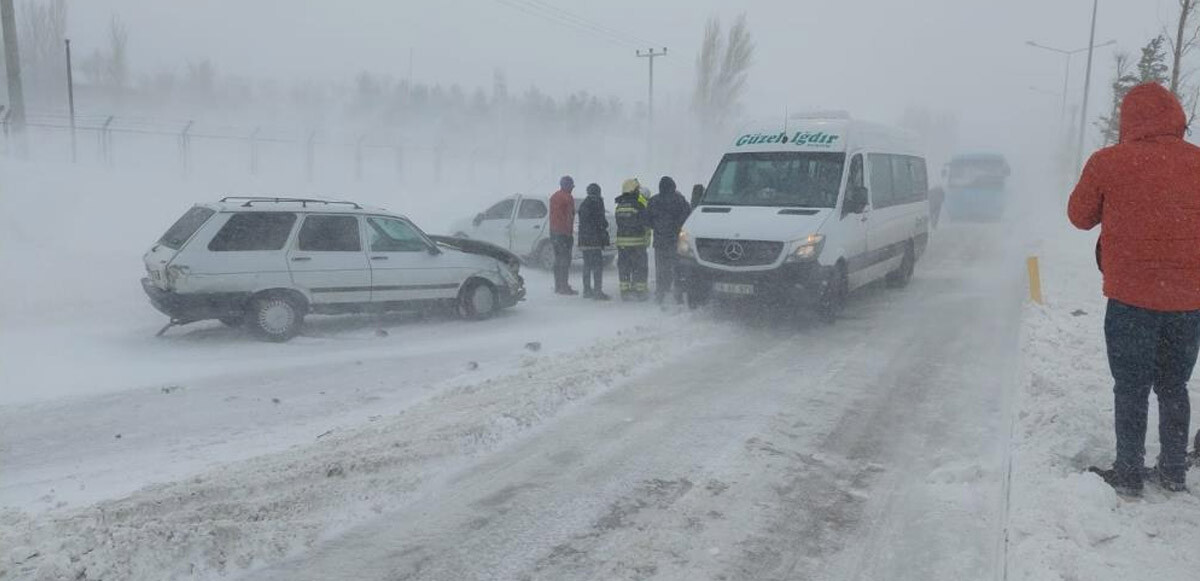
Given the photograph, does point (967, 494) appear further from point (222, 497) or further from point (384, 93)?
point (384, 93)

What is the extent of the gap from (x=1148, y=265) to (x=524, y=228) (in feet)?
43.3

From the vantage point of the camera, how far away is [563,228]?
42.8ft

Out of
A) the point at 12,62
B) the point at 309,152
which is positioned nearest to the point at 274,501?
the point at 12,62

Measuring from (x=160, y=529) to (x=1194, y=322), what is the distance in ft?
17.2

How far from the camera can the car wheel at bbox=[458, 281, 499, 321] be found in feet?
36.1

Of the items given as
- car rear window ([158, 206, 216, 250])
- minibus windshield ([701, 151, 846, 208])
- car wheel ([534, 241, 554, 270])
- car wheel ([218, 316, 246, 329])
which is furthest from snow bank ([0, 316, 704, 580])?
car wheel ([534, 241, 554, 270])

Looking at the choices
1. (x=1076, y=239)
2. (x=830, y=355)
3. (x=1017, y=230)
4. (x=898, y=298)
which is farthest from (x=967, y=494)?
(x=1017, y=230)

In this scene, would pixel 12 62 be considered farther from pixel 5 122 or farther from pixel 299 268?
pixel 299 268

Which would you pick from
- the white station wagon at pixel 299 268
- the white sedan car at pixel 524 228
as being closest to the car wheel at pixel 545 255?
the white sedan car at pixel 524 228

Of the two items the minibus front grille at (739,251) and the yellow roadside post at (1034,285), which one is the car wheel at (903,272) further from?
the minibus front grille at (739,251)

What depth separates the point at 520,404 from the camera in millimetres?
6602

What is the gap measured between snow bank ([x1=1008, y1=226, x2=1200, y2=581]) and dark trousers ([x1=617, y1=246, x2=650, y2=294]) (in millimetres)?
6066

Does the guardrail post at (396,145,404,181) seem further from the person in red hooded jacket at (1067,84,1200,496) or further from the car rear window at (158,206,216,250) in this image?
the person in red hooded jacket at (1067,84,1200,496)

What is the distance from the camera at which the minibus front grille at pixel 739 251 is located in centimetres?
998
